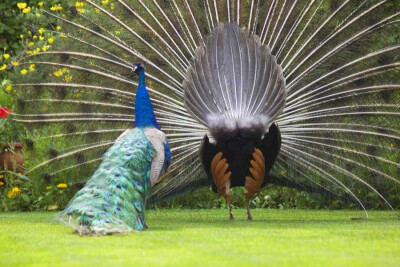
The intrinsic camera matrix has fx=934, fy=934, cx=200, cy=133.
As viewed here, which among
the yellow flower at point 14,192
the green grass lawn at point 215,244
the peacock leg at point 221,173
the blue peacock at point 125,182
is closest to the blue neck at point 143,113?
the blue peacock at point 125,182

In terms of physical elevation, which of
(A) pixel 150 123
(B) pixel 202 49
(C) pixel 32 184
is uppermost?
(B) pixel 202 49

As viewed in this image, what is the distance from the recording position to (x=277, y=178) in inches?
366

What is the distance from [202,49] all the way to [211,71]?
0.87ft

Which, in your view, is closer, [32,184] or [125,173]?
[125,173]

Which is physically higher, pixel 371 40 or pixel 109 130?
pixel 371 40

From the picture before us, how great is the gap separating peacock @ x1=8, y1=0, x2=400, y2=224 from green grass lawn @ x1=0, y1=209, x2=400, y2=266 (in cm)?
61

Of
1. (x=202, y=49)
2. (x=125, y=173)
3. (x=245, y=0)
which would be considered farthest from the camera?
(x=245, y=0)

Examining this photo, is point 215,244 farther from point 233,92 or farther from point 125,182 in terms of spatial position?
point 233,92

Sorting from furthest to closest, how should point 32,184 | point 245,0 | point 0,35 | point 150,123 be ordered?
point 0,35 → point 32,184 → point 245,0 → point 150,123

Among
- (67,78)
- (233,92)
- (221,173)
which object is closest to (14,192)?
(67,78)

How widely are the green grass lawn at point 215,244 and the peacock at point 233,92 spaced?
612 mm

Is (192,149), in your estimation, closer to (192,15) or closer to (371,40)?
(192,15)

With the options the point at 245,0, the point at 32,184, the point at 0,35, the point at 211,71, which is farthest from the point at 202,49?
the point at 0,35

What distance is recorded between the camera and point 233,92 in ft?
28.5
